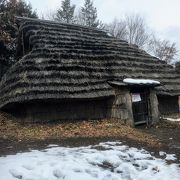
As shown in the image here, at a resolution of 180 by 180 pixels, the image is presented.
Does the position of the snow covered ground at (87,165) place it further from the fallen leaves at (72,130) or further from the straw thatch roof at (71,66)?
the straw thatch roof at (71,66)

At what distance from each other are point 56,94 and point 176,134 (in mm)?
5334

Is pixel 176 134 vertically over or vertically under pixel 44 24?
under

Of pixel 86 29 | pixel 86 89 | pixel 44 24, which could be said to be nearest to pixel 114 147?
pixel 86 89

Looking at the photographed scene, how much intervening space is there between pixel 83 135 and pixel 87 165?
411 cm

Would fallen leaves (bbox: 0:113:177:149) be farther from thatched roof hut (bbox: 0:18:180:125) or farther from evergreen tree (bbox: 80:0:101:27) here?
evergreen tree (bbox: 80:0:101:27)

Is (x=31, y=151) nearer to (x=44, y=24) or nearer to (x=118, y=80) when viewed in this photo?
(x=118, y=80)

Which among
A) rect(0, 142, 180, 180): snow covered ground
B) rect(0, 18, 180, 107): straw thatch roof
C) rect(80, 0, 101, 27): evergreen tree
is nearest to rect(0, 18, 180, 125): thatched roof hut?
rect(0, 18, 180, 107): straw thatch roof

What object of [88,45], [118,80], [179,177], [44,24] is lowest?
[179,177]

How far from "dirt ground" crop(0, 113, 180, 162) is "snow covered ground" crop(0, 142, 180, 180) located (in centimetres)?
85

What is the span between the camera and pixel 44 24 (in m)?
18.7

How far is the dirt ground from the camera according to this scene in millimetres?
10875

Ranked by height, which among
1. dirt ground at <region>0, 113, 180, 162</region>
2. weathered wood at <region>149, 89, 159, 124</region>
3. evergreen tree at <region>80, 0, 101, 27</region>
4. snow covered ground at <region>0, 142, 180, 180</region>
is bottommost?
snow covered ground at <region>0, 142, 180, 180</region>

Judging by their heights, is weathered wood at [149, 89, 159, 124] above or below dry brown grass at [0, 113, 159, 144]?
above

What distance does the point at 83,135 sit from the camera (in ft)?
40.9
